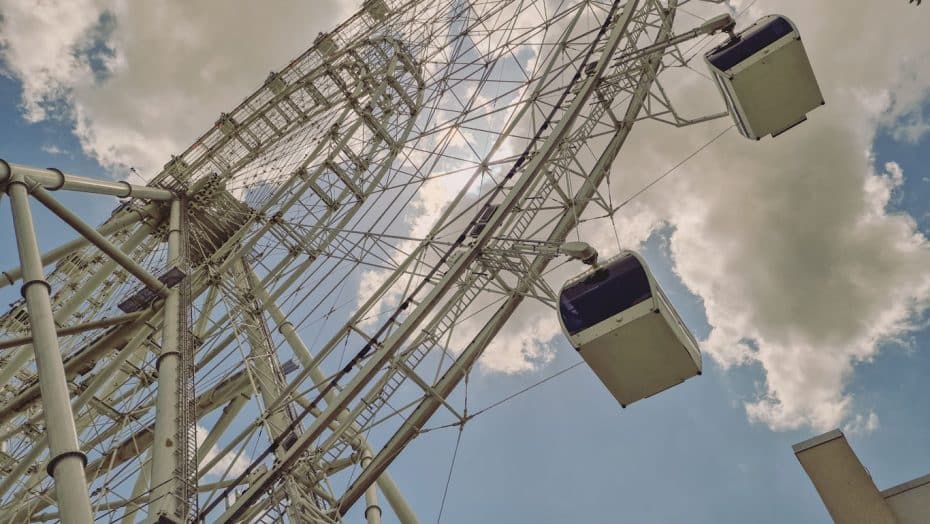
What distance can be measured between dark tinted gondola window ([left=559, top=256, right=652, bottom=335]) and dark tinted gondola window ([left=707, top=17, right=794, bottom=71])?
4355 mm

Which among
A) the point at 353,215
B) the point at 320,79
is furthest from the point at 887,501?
the point at 320,79

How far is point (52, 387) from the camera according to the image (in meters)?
10.4

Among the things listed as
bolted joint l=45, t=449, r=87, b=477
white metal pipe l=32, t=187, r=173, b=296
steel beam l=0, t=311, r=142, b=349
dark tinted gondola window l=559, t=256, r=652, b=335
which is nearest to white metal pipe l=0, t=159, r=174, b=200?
white metal pipe l=32, t=187, r=173, b=296

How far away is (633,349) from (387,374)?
13.9ft

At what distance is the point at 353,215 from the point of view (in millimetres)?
20734

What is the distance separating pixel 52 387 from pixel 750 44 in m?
11.8

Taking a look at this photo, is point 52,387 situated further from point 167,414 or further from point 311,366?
point 311,366

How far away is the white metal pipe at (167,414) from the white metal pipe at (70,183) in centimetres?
250

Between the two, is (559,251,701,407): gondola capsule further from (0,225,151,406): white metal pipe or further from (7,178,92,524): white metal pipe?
(0,225,151,406): white metal pipe

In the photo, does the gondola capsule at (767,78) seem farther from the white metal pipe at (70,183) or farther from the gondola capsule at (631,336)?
the white metal pipe at (70,183)

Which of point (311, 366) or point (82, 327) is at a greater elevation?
point (82, 327)

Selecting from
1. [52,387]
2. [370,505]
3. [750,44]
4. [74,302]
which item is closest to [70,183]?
[74,302]

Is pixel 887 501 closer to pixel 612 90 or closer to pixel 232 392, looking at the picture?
pixel 612 90

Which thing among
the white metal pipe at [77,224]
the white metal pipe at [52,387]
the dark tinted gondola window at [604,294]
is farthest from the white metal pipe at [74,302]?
the dark tinted gondola window at [604,294]
